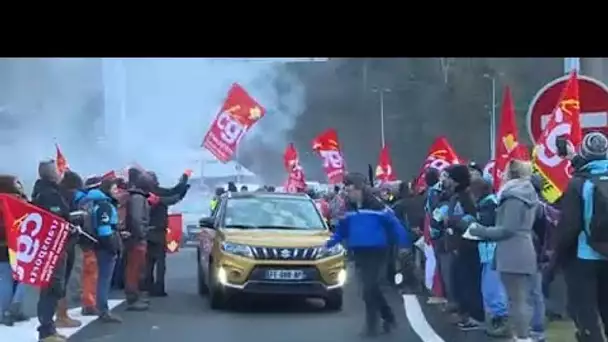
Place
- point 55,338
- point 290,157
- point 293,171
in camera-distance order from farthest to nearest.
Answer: point 293,171
point 290,157
point 55,338

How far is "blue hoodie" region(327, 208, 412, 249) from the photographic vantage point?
389 inches

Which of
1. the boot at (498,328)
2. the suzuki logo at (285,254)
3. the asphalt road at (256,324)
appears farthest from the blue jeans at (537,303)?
the suzuki logo at (285,254)

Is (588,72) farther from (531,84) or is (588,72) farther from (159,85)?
(159,85)

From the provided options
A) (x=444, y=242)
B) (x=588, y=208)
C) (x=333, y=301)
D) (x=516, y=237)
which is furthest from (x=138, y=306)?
(x=588, y=208)

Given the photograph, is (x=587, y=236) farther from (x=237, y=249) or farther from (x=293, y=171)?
(x=293, y=171)

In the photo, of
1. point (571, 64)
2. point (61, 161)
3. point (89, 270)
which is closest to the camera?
point (571, 64)

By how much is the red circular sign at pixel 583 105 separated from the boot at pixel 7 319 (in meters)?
4.23

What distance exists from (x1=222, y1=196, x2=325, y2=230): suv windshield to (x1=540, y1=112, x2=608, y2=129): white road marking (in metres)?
2.89

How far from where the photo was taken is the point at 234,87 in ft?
36.5

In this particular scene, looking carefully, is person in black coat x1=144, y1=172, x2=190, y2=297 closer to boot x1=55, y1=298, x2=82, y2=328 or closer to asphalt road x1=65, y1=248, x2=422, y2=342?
asphalt road x1=65, y1=248, x2=422, y2=342

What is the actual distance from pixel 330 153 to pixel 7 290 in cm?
426

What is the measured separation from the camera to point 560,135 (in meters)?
8.99

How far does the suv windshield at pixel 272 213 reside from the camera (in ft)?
38.0

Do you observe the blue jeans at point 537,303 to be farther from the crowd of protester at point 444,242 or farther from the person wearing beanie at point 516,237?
the person wearing beanie at point 516,237
